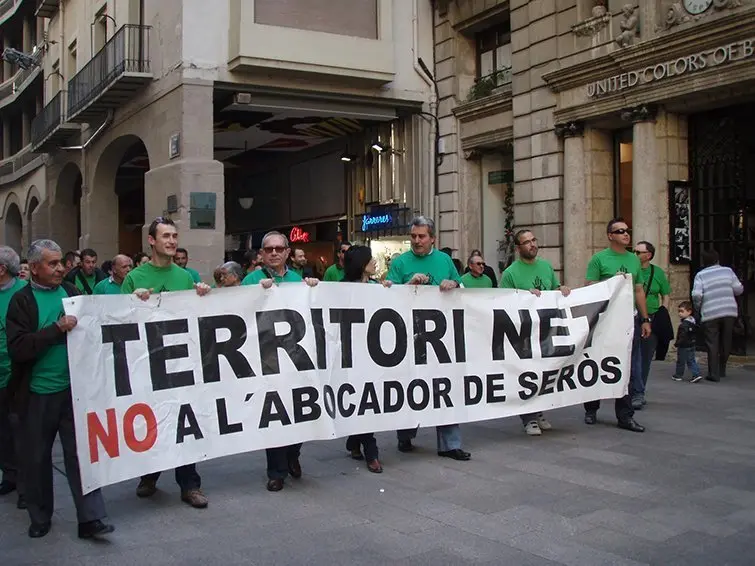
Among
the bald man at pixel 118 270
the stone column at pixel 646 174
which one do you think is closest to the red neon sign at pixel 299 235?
the stone column at pixel 646 174

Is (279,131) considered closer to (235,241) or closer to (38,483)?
(235,241)

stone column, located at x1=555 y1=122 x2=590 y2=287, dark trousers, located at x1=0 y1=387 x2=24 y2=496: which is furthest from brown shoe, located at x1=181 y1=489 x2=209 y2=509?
stone column, located at x1=555 y1=122 x2=590 y2=287

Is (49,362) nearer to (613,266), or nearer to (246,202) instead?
(613,266)

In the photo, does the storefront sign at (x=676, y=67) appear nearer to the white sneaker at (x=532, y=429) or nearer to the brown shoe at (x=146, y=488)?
the white sneaker at (x=532, y=429)

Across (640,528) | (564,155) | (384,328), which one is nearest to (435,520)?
(640,528)

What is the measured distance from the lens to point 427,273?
7.37 m

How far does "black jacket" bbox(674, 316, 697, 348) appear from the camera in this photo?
11195 mm

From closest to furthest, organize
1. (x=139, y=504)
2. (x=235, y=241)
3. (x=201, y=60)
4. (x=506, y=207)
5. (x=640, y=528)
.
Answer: (x=640, y=528), (x=139, y=504), (x=201, y=60), (x=506, y=207), (x=235, y=241)

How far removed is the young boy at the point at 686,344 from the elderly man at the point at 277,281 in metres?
6.66

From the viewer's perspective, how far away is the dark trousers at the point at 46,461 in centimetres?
516

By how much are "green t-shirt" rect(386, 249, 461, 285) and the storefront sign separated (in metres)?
7.22

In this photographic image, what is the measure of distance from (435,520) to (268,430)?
1.48 m

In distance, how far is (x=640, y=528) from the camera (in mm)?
5141

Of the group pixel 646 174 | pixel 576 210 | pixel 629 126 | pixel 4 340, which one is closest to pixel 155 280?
pixel 4 340
